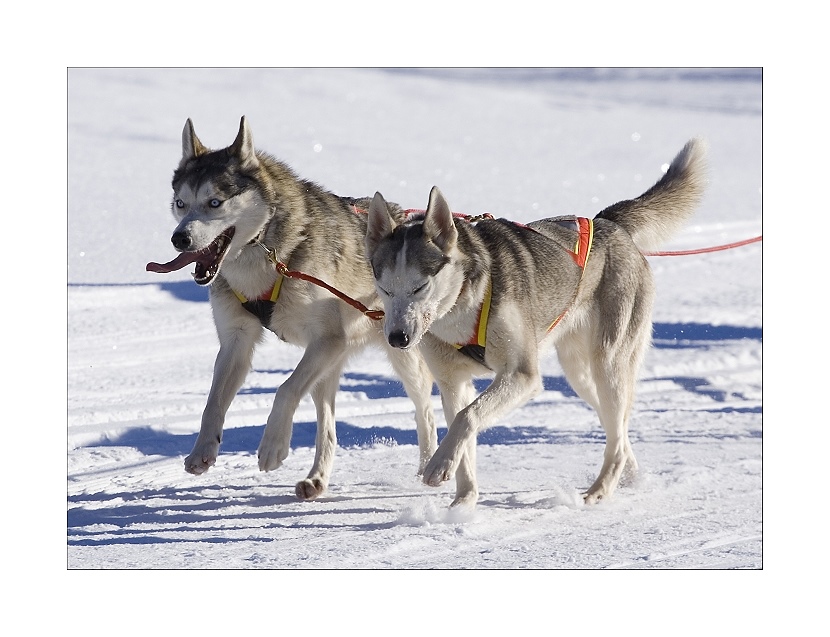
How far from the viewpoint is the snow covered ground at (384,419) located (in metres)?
3.99

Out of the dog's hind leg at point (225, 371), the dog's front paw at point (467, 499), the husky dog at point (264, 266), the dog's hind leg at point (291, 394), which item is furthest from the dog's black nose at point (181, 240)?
the dog's front paw at point (467, 499)

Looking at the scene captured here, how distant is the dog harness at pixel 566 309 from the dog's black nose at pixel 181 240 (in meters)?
1.17

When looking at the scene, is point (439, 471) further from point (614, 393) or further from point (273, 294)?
point (614, 393)

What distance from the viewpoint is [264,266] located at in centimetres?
423

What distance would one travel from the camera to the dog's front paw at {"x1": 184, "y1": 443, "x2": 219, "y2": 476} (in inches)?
162

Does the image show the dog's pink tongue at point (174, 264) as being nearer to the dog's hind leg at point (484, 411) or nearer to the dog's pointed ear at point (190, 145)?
the dog's pointed ear at point (190, 145)

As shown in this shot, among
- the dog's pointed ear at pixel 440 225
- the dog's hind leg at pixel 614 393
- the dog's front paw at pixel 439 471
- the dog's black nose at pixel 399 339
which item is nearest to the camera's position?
the dog's black nose at pixel 399 339

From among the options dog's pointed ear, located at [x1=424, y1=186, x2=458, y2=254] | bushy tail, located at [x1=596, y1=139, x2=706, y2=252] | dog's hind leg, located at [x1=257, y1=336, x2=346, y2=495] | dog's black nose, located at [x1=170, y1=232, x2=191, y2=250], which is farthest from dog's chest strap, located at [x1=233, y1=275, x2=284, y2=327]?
bushy tail, located at [x1=596, y1=139, x2=706, y2=252]

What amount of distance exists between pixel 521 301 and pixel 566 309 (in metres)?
0.39

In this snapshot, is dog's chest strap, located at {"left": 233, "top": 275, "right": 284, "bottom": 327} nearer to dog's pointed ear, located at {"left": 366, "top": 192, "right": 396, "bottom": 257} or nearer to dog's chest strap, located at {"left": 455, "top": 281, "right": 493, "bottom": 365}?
dog's pointed ear, located at {"left": 366, "top": 192, "right": 396, "bottom": 257}

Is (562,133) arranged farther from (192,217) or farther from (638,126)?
(192,217)

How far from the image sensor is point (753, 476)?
16.1 feet

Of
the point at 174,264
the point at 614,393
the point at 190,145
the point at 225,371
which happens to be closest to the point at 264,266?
the point at 174,264

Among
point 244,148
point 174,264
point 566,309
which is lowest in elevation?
point 566,309
